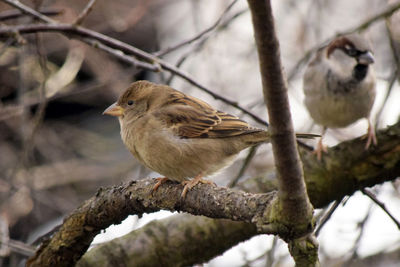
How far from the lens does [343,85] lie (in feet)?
15.8

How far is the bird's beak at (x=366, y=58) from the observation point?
15.4 feet

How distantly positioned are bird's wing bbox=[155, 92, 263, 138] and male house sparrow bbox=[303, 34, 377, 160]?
1.45m

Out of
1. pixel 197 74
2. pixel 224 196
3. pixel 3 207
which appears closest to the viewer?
pixel 224 196

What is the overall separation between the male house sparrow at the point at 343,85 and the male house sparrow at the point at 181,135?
1.46m

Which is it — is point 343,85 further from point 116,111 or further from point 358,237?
point 116,111

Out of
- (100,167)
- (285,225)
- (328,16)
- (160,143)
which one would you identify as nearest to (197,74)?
(100,167)

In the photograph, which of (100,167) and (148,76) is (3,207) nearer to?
(100,167)

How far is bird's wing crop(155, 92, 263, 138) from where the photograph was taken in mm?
3629

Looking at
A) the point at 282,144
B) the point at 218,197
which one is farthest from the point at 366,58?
the point at 282,144

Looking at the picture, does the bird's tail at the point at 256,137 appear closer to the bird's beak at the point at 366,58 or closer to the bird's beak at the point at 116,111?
the bird's beak at the point at 116,111

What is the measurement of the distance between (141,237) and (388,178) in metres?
1.72

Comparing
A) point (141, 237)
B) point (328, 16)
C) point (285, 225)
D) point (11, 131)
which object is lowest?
point (285, 225)

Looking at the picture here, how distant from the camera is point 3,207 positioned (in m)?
5.22

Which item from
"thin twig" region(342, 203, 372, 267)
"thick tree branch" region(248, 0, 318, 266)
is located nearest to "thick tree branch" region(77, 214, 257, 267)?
"thin twig" region(342, 203, 372, 267)
